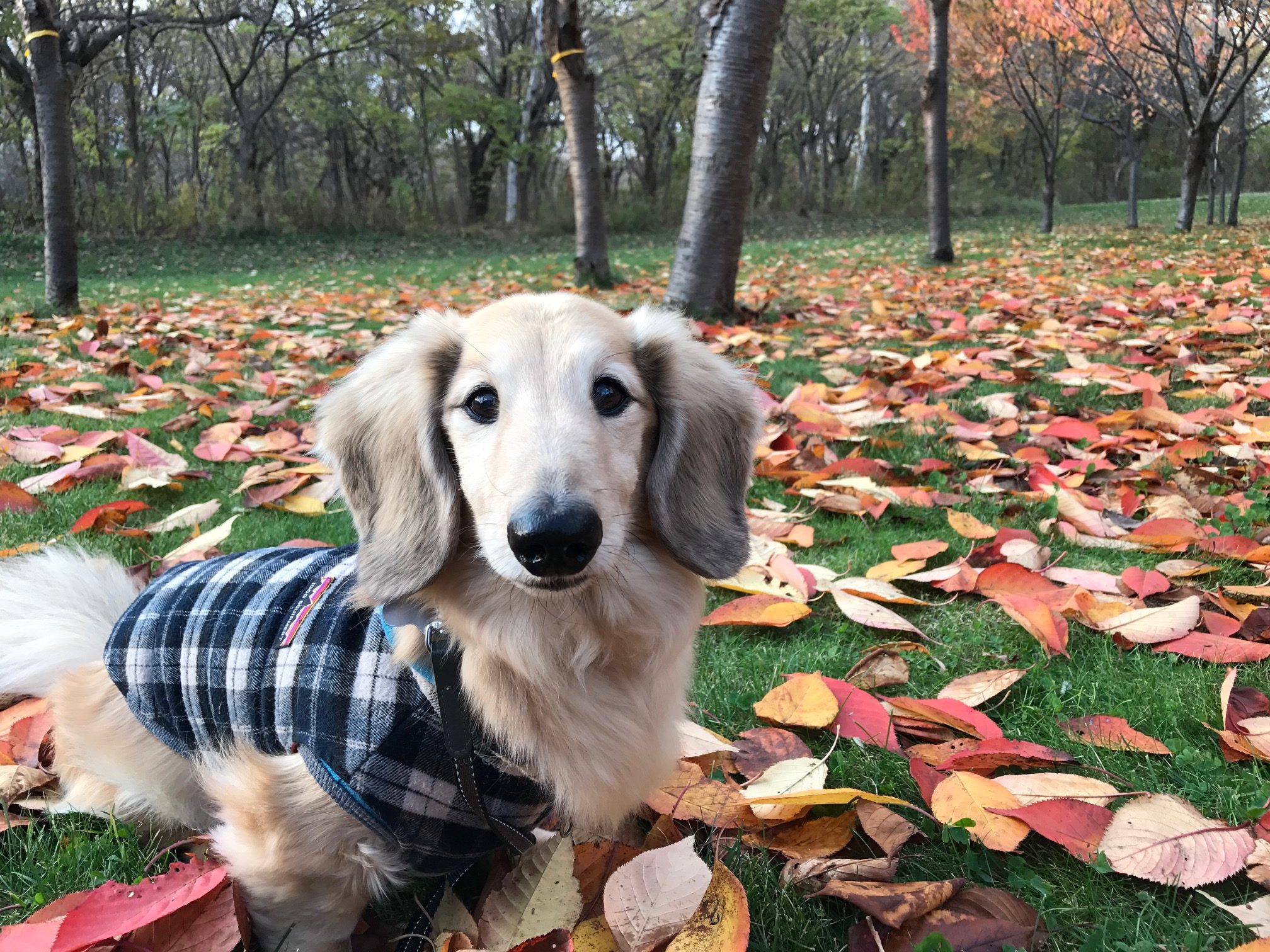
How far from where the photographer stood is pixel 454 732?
4.77 feet

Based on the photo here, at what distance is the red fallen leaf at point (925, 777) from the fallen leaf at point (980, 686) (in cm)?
33

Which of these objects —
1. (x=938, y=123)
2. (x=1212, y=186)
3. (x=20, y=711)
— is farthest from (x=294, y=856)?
(x=1212, y=186)

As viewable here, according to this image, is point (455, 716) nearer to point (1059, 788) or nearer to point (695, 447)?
point (695, 447)

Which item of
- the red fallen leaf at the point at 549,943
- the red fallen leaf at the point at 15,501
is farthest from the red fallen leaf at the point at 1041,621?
the red fallen leaf at the point at 15,501

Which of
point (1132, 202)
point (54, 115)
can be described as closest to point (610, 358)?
point (54, 115)

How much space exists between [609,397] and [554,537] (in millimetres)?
467

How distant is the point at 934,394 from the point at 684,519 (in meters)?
3.33

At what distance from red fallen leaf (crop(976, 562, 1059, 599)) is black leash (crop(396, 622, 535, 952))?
1.70 m

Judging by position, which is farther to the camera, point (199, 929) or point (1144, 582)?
point (1144, 582)

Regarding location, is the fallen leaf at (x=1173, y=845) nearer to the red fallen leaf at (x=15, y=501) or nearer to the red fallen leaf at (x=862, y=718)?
the red fallen leaf at (x=862, y=718)

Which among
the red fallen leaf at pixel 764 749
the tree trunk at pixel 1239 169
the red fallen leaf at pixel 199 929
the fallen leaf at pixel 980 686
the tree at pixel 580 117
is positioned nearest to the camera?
the red fallen leaf at pixel 199 929

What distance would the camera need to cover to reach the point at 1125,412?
12.6 ft

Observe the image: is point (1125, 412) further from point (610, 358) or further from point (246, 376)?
point (246, 376)

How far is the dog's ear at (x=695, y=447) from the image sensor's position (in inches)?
65.6
